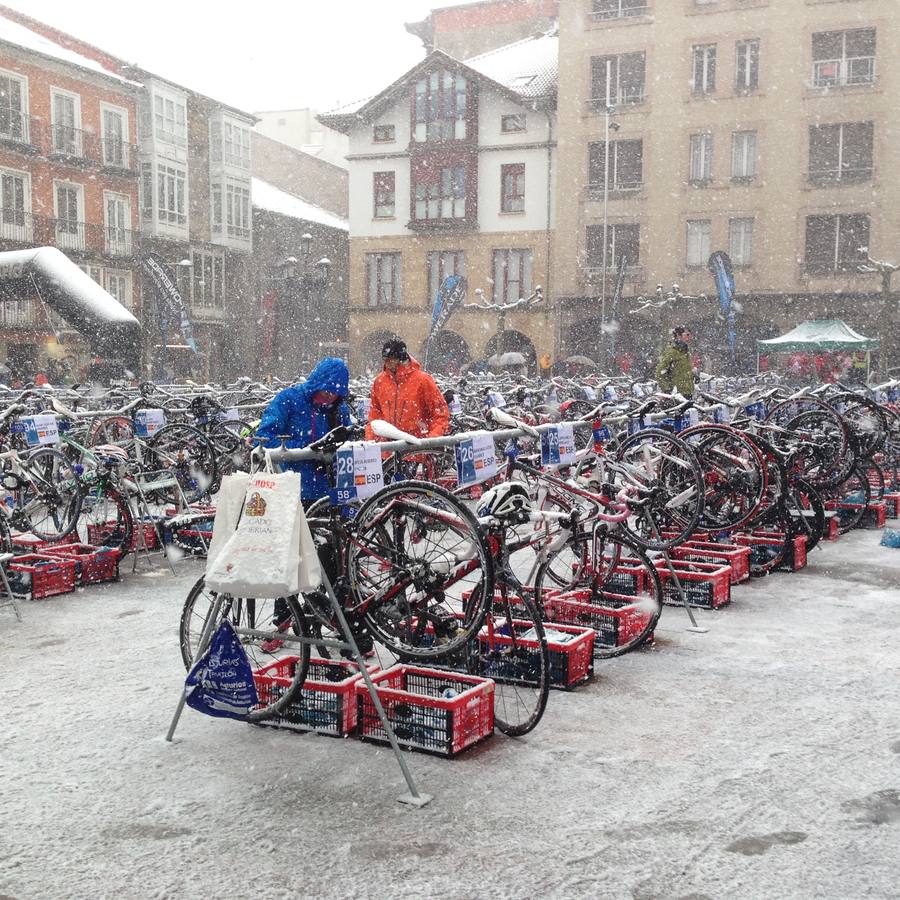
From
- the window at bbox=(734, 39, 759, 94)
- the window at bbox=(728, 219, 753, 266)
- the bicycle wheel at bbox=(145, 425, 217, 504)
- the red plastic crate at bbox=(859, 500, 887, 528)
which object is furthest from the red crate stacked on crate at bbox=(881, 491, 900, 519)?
the window at bbox=(734, 39, 759, 94)

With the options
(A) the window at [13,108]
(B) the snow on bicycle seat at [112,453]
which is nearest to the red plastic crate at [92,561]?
(B) the snow on bicycle seat at [112,453]

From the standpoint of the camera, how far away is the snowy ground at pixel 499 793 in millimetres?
3766

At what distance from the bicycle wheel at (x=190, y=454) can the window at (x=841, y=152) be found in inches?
1129

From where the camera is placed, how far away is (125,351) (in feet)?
63.7

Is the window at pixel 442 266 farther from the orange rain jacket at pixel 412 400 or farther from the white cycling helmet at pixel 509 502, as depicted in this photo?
the white cycling helmet at pixel 509 502

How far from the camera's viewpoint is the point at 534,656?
569cm

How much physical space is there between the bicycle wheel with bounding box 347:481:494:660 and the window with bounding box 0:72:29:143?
104 feet

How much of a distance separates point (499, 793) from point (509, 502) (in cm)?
134

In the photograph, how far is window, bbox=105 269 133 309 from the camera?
3738cm

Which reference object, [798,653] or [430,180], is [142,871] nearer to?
[798,653]

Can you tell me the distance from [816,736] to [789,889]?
156 cm

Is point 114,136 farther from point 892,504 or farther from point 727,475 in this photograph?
point 727,475

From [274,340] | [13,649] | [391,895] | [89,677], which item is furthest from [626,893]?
[274,340]

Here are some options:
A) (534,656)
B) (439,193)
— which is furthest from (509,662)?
(439,193)
